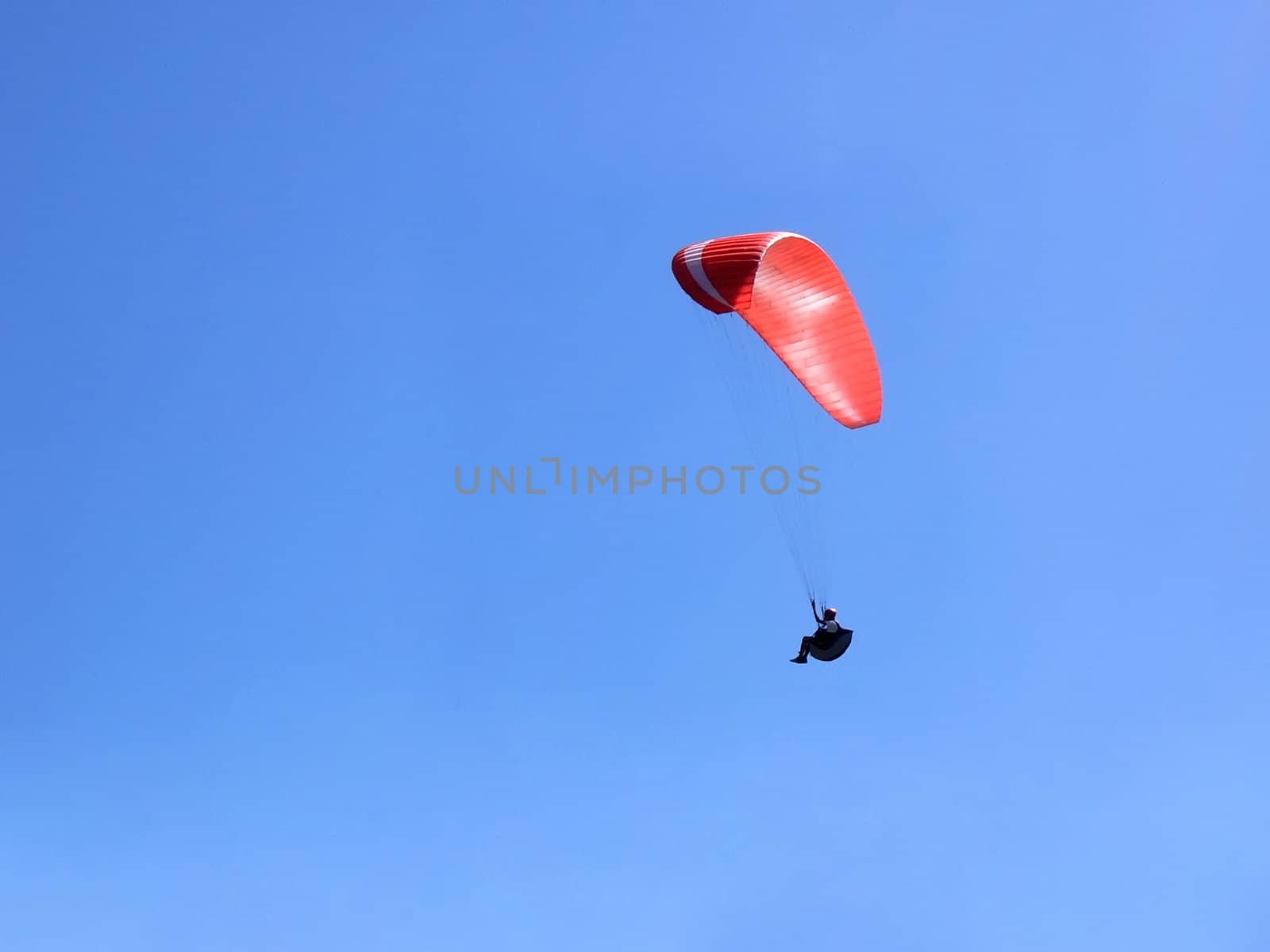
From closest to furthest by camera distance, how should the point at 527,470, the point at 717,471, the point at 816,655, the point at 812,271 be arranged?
1. the point at 816,655
2. the point at 812,271
3. the point at 717,471
4. the point at 527,470

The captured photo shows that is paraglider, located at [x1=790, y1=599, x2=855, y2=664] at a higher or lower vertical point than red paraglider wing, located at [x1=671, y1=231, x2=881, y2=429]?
lower

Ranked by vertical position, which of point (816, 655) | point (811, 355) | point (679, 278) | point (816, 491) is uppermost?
point (679, 278)

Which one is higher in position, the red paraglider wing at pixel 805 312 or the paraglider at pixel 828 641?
the red paraglider wing at pixel 805 312

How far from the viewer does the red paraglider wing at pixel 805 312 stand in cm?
2278

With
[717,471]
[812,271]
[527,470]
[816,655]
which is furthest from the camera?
[527,470]

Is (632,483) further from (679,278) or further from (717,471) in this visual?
(679,278)

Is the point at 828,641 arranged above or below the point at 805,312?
below

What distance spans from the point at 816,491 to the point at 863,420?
6.58 ft

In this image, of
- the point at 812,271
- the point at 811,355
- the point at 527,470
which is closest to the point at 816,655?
the point at 811,355

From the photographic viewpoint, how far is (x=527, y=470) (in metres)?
31.7

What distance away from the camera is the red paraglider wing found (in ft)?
74.7

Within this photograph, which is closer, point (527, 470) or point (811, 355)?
point (811, 355)

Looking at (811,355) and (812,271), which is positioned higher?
(812,271)

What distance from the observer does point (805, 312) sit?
927 inches
